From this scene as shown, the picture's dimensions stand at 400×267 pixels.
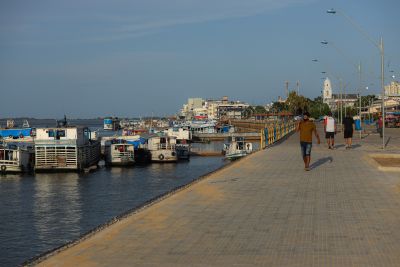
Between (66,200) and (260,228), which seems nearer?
(260,228)

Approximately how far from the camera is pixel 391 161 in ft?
83.4

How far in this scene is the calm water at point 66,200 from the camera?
20223 millimetres

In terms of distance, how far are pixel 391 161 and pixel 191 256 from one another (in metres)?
18.5

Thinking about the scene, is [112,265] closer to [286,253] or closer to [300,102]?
[286,253]

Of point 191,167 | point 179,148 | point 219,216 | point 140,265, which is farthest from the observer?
point 179,148

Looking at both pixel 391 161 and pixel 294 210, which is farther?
pixel 391 161

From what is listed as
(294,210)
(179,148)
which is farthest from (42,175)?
(294,210)

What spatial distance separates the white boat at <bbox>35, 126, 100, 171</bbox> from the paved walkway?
3793 cm

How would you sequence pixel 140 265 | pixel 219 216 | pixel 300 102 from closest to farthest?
pixel 140 265, pixel 219 216, pixel 300 102

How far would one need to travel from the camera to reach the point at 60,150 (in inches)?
2159

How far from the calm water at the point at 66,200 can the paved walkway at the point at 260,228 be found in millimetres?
5974

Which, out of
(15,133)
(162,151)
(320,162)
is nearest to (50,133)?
(162,151)

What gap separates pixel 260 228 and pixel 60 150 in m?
46.1

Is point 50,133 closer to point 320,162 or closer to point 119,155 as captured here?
point 119,155
